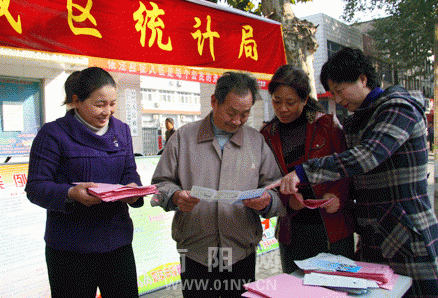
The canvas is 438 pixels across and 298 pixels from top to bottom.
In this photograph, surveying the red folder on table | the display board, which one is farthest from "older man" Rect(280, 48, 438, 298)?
the display board

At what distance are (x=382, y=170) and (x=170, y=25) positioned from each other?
2.30m

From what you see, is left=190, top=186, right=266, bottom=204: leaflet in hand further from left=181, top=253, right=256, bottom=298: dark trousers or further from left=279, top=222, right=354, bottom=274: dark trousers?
left=279, top=222, right=354, bottom=274: dark trousers

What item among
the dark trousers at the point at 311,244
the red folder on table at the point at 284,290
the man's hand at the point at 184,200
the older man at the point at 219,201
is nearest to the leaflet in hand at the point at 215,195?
the man's hand at the point at 184,200

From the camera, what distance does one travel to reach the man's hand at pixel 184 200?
1644 millimetres

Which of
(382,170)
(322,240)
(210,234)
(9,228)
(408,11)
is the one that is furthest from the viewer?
(408,11)

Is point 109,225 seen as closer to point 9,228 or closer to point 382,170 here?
point 382,170

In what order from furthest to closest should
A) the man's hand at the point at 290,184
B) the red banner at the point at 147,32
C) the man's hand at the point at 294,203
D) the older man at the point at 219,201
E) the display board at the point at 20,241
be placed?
1. the display board at the point at 20,241
2. the red banner at the point at 147,32
3. the man's hand at the point at 294,203
4. the older man at the point at 219,201
5. the man's hand at the point at 290,184

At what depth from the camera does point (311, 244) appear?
1.95 meters

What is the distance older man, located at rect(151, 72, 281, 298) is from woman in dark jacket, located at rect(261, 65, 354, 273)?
0.71 ft

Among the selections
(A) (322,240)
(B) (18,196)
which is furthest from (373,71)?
(B) (18,196)

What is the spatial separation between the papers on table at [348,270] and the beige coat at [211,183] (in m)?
Result: 0.33

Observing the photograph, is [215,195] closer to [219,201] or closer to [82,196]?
[219,201]

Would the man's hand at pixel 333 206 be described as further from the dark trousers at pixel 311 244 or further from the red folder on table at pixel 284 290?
the red folder on table at pixel 284 290

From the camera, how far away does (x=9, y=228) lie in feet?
9.19
